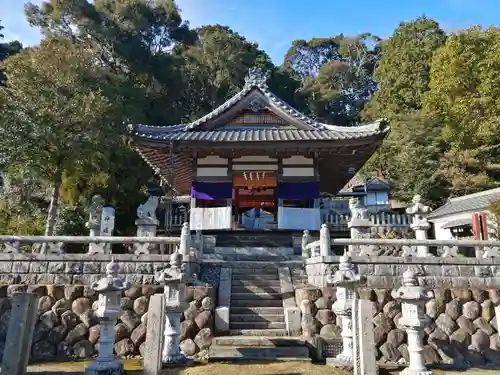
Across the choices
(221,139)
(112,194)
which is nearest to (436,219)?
(221,139)

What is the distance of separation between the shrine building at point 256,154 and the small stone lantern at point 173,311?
262 inches

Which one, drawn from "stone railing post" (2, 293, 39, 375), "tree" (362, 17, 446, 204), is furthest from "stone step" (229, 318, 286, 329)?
"tree" (362, 17, 446, 204)

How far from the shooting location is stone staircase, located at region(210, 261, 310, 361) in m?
7.43

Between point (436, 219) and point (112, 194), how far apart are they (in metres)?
19.1

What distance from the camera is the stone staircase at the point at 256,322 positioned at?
24.4 ft

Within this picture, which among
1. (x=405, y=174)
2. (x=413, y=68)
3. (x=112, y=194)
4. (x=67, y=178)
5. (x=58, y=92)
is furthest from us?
(x=413, y=68)

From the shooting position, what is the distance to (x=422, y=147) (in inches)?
1054

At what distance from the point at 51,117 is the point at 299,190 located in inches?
443

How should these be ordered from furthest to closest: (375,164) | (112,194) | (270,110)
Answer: (375,164)
(112,194)
(270,110)

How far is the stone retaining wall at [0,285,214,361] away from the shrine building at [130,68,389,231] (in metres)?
5.26

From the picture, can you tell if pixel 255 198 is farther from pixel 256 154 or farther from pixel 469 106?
pixel 469 106

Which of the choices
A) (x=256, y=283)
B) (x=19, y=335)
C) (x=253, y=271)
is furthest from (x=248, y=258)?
(x=19, y=335)

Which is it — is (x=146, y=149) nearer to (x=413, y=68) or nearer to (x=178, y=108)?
(x=178, y=108)

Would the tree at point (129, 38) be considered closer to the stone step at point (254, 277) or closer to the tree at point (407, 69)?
the tree at point (407, 69)
